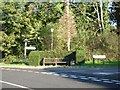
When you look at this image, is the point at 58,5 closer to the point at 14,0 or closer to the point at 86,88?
the point at 14,0

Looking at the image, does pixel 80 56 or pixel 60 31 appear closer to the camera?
pixel 80 56

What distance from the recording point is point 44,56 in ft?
109

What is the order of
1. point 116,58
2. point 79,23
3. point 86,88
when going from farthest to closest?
1. point 79,23
2. point 116,58
3. point 86,88

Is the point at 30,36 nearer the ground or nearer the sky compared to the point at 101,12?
nearer the ground

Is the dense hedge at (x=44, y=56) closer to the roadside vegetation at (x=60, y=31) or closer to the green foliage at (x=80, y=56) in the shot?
the roadside vegetation at (x=60, y=31)

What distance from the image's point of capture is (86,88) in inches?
521

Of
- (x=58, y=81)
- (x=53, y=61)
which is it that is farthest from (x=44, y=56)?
(x=58, y=81)

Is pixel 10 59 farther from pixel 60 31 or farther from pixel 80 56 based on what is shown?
pixel 80 56

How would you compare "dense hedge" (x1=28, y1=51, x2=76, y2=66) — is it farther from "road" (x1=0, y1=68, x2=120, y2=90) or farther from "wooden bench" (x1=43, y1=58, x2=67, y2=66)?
"road" (x1=0, y1=68, x2=120, y2=90)

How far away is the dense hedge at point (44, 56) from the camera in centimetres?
3222

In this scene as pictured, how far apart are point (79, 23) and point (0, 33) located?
12.8 m

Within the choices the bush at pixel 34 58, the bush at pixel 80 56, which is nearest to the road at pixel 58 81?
the bush at pixel 80 56

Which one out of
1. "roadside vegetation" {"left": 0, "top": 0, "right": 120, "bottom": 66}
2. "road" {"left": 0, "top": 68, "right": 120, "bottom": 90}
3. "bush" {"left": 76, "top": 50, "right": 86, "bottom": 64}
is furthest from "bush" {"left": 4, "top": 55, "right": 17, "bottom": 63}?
"road" {"left": 0, "top": 68, "right": 120, "bottom": 90}

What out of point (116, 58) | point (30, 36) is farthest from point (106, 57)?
point (30, 36)
